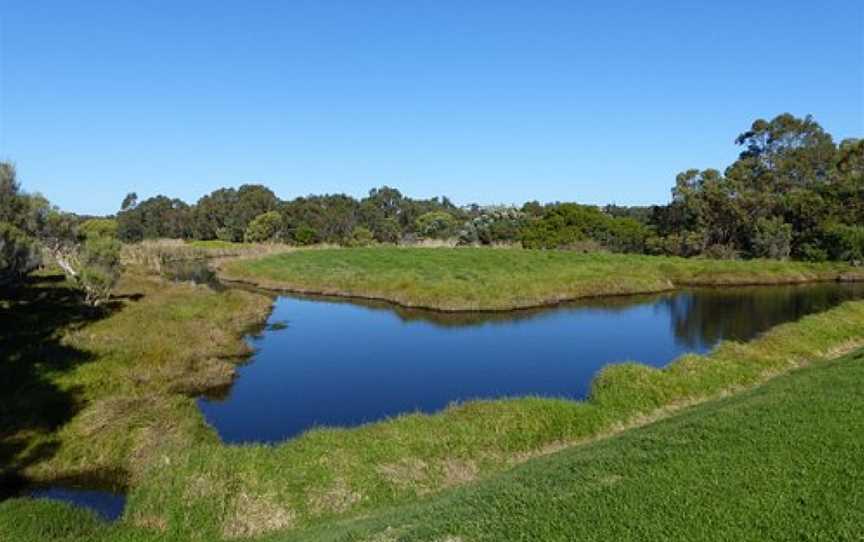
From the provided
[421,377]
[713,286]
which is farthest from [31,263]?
[713,286]

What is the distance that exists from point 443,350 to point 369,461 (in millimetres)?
14462

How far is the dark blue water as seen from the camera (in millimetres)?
12219

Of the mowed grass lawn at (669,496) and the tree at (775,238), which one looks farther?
the tree at (775,238)

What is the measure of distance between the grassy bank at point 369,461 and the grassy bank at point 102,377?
1252mm

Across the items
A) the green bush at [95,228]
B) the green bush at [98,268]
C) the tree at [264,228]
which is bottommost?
the green bush at [98,268]

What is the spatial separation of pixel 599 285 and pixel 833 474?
36.9 metres

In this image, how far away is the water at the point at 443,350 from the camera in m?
19.5

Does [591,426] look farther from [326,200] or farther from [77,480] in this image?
[326,200]

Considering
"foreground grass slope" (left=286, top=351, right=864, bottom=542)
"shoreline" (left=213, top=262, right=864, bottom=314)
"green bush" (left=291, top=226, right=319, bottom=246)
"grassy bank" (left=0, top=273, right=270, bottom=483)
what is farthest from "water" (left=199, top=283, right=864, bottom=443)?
"green bush" (left=291, top=226, right=319, bottom=246)

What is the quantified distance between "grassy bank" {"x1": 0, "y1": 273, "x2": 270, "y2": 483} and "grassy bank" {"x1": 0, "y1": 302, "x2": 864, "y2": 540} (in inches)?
49.3

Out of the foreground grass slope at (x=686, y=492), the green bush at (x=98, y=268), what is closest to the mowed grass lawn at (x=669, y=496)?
the foreground grass slope at (x=686, y=492)

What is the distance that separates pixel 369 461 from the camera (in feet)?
41.8

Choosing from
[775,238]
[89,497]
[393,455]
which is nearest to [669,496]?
[393,455]

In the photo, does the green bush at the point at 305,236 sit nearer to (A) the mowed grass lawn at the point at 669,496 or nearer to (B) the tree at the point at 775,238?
(B) the tree at the point at 775,238
